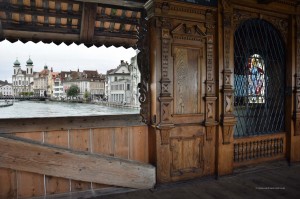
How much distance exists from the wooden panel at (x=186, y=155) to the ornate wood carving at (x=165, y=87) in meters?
0.23

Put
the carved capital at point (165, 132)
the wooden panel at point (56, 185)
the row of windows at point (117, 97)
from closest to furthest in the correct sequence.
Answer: the wooden panel at point (56, 185) < the carved capital at point (165, 132) < the row of windows at point (117, 97)

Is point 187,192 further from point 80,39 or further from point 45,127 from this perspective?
point 80,39

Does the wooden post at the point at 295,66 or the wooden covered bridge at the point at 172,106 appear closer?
the wooden covered bridge at the point at 172,106

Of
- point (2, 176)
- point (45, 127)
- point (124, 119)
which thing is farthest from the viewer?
point (124, 119)

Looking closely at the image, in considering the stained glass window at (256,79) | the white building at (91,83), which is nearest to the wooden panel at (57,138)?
the stained glass window at (256,79)

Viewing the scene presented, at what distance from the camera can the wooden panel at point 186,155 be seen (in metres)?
3.67

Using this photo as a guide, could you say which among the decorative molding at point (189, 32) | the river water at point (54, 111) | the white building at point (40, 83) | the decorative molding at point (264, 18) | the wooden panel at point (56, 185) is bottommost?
the river water at point (54, 111)

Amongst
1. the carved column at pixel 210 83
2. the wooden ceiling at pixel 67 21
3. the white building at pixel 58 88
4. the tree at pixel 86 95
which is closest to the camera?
the carved column at pixel 210 83


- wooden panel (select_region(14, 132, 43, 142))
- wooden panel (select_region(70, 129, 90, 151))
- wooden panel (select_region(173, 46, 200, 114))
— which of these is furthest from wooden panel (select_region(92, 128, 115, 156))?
wooden panel (select_region(173, 46, 200, 114))

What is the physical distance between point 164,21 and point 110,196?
2.64 meters

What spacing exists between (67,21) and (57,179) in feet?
10.3

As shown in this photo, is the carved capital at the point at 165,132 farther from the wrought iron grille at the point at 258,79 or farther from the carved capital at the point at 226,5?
the carved capital at the point at 226,5

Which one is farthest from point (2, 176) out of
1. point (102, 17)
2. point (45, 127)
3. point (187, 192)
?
point (102, 17)

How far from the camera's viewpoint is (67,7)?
436 centimetres
